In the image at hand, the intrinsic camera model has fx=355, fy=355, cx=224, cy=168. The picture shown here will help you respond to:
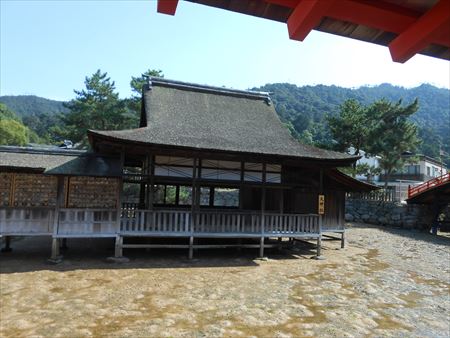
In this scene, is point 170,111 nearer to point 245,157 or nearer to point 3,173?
point 245,157

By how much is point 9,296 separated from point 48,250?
20.5 feet

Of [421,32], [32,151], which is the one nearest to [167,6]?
[421,32]

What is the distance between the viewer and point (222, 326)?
24.3 ft

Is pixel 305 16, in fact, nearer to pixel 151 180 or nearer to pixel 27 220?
pixel 151 180

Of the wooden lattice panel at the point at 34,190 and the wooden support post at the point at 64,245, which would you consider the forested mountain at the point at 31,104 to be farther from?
the wooden lattice panel at the point at 34,190

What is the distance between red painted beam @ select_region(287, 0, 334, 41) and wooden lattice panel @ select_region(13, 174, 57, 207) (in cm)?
1205

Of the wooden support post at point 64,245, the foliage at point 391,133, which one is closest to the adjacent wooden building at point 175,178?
the wooden support post at point 64,245

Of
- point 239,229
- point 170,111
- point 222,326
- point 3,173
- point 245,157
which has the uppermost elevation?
point 170,111

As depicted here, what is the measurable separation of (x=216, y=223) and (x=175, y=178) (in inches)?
96.5

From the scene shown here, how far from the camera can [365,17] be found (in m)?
2.62

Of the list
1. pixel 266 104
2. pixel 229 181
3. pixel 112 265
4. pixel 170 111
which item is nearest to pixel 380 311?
pixel 229 181

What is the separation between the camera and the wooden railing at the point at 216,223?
13.1 meters

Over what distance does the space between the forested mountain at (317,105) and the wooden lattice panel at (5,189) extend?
76.8 metres

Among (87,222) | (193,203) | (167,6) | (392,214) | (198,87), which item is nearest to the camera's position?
(167,6)
